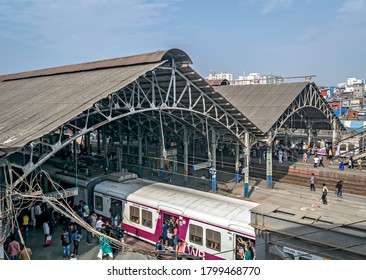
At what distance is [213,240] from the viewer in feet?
47.2

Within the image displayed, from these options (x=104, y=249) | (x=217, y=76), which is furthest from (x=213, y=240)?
(x=217, y=76)

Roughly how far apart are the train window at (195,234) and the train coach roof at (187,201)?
45cm

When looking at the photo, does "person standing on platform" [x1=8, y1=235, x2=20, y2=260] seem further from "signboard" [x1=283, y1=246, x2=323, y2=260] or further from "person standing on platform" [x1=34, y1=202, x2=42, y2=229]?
"signboard" [x1=283, y1=246, x2=323, y2=260]

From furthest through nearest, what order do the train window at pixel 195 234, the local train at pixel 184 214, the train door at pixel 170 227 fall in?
1. the train door at pixel 170 227
2. the train window at pixel 195 234
3. the local train at pixel 184 214

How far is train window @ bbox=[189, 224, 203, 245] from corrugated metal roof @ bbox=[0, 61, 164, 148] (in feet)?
23.5

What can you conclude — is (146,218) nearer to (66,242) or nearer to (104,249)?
(104,249)

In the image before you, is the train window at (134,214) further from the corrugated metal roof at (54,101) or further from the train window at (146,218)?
the corrugated metal roof at (54,101)

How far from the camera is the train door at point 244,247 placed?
1295cm

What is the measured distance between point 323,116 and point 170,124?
60.8ft

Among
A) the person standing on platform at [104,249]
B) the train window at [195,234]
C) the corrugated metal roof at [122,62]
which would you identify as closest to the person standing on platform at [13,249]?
the person standing on platform at [104,249]

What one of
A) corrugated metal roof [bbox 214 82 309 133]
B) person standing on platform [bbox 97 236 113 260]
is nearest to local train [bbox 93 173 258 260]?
person standing on platform [bbox 97 236 113 260]

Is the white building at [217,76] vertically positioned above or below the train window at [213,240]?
above

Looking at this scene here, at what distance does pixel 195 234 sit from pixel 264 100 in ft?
70.3

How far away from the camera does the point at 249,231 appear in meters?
13.1
